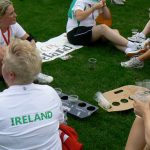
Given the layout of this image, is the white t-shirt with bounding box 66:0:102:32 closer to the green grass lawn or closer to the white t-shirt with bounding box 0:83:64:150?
the green grass lawn

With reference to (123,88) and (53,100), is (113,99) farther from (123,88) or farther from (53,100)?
(53,100)

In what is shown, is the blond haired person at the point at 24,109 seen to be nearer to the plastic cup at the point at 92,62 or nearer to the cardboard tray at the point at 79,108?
the cardboard tray at the point at 79,108

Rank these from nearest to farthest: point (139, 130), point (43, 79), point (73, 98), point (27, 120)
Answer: point (27, 120), point (139, 130), point (73, 98), point (43, 79)

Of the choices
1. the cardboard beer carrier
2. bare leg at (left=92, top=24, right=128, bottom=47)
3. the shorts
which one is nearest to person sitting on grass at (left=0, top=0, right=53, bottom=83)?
the cardboard beer carrier

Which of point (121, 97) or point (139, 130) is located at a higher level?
point (139, 130)

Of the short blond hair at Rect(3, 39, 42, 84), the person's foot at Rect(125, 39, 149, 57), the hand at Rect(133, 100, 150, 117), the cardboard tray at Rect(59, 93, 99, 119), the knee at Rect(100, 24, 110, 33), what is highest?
the short blond hair at Rect(3, 39, 42, 84)

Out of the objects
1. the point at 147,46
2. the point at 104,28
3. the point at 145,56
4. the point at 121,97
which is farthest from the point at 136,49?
the point at 121,97

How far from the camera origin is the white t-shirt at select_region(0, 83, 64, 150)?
2.72m

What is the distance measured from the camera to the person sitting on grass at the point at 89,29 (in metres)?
6.10

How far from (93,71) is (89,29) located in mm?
989

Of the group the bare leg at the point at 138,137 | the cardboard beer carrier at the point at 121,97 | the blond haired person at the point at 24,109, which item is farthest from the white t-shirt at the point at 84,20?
the blond haired person at the point at 24,109

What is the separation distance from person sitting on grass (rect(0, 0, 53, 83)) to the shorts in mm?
1070

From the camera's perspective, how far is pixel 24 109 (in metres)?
2.74

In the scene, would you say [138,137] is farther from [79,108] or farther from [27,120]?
[79,108]
